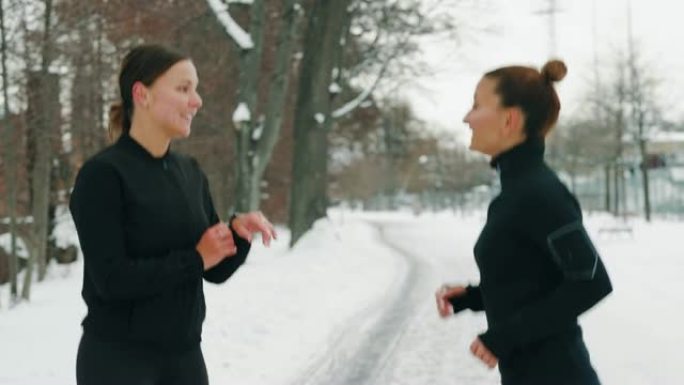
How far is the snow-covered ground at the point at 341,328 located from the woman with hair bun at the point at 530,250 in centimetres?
418

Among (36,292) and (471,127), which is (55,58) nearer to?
(36,292)

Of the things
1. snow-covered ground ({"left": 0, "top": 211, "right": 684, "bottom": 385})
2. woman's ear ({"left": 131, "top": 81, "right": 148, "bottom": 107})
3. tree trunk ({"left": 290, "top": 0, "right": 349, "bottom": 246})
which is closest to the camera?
woman's ear ({"left": 131, "top": 81, "right": 148, "bottom": 107})

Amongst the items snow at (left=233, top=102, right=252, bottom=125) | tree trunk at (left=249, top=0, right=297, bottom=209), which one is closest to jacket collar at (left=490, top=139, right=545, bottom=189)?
snow at (left=233, top=102, right=252, bottom=125)

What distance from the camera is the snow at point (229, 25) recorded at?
15.1m

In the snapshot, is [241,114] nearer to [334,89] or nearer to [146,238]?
[334,89]

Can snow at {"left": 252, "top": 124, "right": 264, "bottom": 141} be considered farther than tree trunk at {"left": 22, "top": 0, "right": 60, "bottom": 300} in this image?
Yes

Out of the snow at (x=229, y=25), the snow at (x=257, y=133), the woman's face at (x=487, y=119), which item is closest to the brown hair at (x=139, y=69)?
the woman's face at (x=487, y=119)

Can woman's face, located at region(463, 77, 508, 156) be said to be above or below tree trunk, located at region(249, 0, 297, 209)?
below

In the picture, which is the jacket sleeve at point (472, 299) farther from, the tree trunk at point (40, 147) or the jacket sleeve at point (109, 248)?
the tree trunk at point (40, 147)

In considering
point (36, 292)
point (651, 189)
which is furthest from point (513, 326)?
point (651, 189)

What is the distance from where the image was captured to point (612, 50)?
36.9 meters

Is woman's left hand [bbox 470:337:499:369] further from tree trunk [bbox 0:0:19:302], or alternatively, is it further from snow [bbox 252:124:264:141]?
snow [bbox 252:124:264:141]

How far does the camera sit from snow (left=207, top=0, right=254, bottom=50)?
1508 cm

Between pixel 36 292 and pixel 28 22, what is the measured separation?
4213 millimetres
